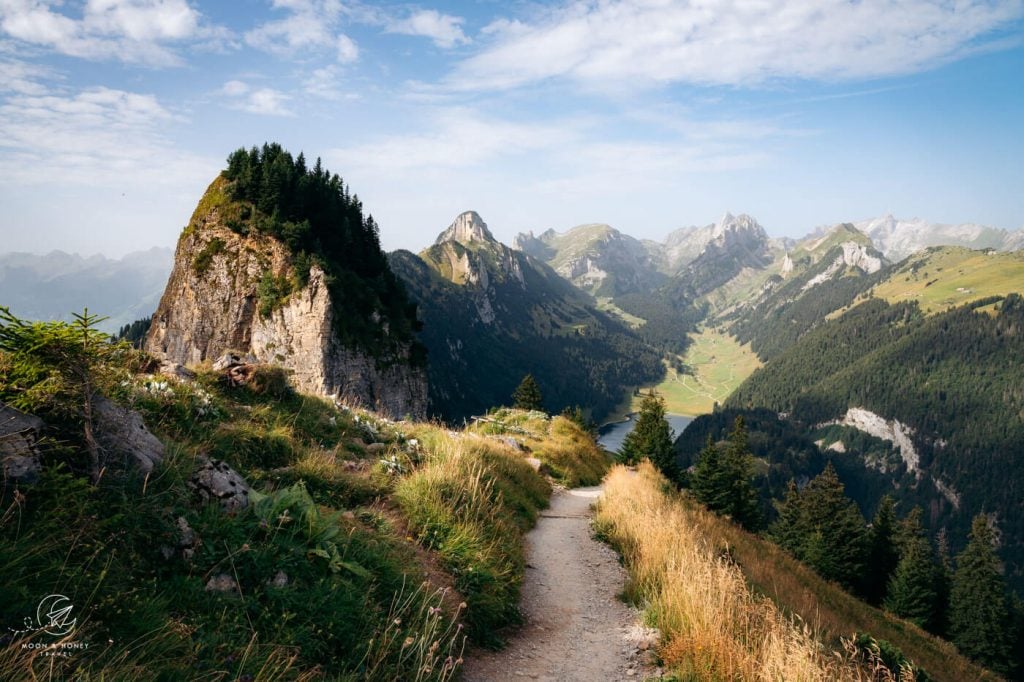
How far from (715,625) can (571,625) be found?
2381 mm

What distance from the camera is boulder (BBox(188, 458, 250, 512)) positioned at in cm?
528

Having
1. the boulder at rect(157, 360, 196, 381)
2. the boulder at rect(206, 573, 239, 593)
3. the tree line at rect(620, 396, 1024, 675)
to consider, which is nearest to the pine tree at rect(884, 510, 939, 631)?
the tree line at rect(620, 396, 1024, 675)

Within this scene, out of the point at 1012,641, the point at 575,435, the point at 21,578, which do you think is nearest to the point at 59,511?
the point at 21,578

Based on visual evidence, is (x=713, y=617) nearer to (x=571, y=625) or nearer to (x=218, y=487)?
(x=571, y=625)

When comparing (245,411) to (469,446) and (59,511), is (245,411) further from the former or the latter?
(59,511)

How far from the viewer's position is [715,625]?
20.3 ft

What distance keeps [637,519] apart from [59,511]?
10.6m

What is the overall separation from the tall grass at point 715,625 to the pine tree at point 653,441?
33.2 meters

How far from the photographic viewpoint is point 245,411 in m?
10.2

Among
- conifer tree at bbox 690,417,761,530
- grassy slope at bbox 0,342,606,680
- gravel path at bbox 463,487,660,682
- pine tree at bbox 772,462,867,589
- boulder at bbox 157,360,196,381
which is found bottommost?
pine tree at bbox 772,462,867,589

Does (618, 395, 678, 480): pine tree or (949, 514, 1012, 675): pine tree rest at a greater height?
(618, 395, 678, 480): pine tree

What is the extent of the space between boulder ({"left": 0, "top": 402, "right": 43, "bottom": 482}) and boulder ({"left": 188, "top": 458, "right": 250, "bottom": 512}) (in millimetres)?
1433

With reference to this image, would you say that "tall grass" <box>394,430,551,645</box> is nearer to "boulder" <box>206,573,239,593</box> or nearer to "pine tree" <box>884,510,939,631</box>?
"boulder" <box>206,573,239,593</box>

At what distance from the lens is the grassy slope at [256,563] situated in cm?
344
